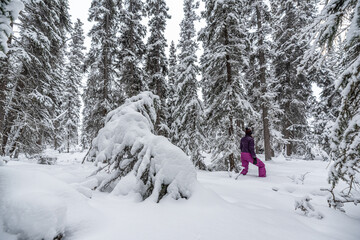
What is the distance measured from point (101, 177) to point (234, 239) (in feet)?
9.76

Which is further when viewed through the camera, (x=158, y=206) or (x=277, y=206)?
(x=277, y=206)

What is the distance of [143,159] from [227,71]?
8.37 metres

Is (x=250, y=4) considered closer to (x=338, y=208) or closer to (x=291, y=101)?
(x=291, y=101)

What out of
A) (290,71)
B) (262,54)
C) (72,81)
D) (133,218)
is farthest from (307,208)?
(72,81)

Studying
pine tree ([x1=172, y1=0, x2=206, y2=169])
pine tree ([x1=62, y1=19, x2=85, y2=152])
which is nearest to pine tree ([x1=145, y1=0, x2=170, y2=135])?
pine tree ([x1=172, y1=0, x2=206, y2=169])

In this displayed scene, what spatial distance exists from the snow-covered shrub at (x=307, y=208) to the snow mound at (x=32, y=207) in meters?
3.75

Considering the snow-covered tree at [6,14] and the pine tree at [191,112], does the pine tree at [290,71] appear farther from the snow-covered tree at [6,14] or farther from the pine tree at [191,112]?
the snow-covered tree at [6,14]

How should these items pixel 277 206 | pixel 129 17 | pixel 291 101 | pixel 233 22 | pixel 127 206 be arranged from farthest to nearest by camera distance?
pixel 291 101 → pixel 129 17 → pixel 233 22 → pixel 277 206 → pixel 127 206

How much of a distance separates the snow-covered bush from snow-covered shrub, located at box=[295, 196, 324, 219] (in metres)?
2.05

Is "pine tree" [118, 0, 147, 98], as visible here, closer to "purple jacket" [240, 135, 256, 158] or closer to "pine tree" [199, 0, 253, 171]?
"pine tree" [199, 0, 253, 171]

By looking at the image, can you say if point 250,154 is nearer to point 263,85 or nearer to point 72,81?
point 263,85

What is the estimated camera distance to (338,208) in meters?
3.36

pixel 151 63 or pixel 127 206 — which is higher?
pixel 151 63

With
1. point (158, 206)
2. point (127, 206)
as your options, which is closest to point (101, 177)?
point (127, 206)
